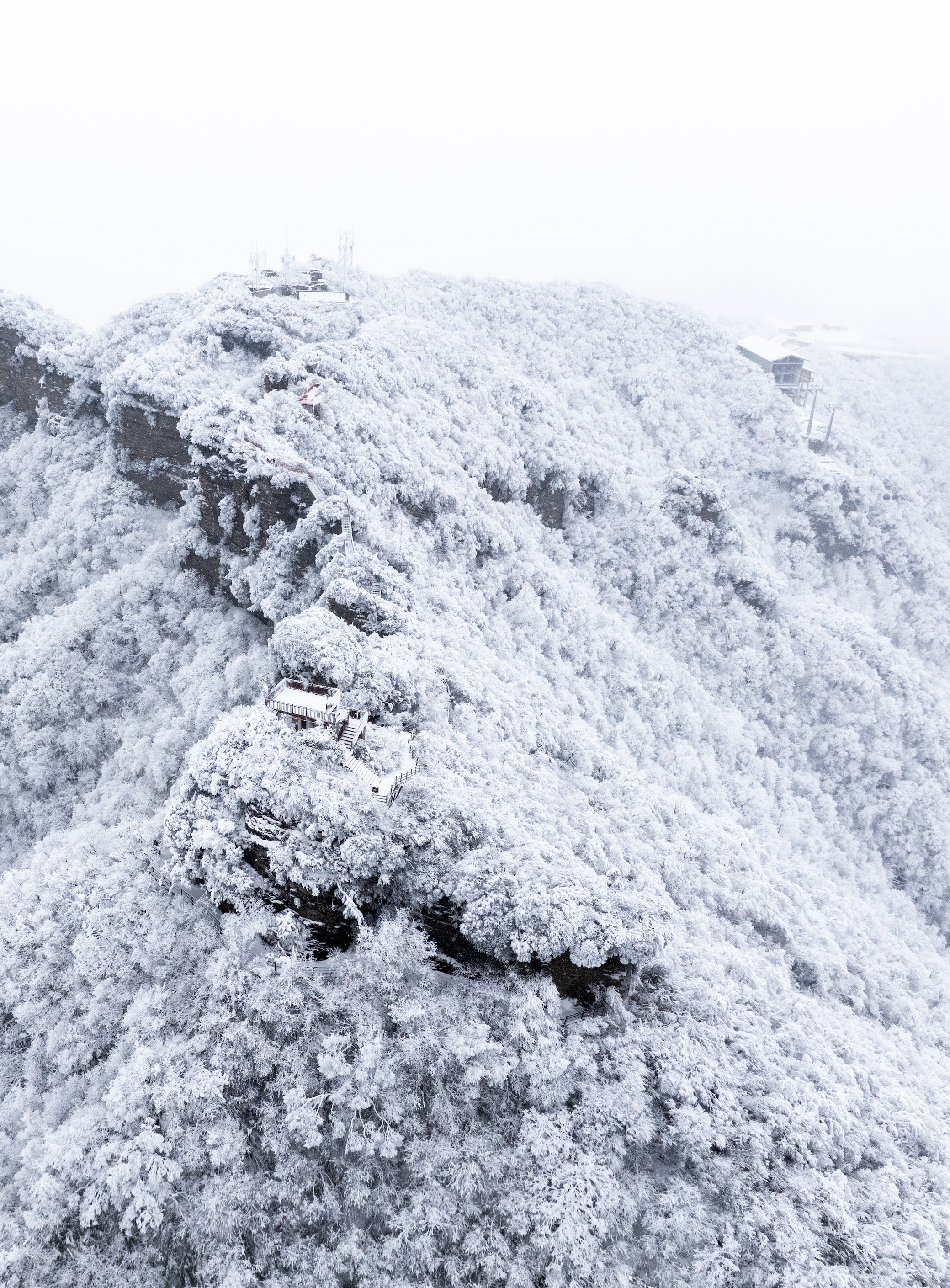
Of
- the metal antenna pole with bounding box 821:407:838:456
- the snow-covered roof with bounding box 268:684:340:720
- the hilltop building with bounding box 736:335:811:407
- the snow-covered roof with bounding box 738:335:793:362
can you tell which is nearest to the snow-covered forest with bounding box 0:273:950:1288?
the snow-covered roof with bounding box 268:684:340:720

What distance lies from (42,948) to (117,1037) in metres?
5.18

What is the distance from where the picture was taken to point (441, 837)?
23.8 metres

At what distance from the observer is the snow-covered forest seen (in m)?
19.1

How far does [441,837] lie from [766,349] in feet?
293

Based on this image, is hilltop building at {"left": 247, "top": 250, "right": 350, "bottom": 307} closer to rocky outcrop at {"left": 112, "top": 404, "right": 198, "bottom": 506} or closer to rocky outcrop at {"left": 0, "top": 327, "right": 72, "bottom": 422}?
rocky outcrop at {"left": 0, "top": 327, "right": 72, "bottom": 422}

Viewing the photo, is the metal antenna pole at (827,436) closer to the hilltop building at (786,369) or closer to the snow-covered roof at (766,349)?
the hilltop building at (786,369)

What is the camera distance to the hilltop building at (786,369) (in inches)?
3469

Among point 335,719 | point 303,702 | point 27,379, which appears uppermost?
point 27,379

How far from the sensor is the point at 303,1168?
19.5m

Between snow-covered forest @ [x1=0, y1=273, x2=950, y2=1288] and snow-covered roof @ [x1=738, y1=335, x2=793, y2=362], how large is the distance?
23525 millimetres

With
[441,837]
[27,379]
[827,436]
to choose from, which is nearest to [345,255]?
[27,379]

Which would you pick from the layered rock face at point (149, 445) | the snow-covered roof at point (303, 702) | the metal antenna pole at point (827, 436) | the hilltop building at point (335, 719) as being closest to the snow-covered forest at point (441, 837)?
the layered rock face at point (149, 445)

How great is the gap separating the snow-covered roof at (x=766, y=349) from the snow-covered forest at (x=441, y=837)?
23.5 metres

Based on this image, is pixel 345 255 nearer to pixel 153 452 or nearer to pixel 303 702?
pixel 153 452
